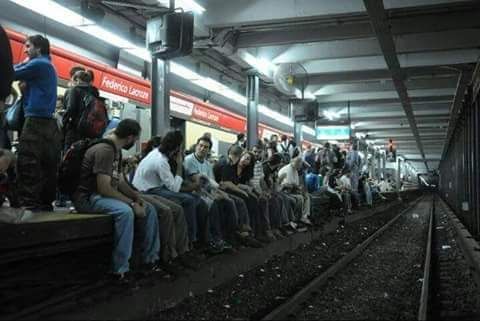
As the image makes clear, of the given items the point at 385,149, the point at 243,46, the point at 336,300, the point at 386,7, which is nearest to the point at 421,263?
the point at 336,300

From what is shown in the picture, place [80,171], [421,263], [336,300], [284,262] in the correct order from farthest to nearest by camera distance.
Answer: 1. [421,263]
2. [284,262]
3. [336,300]
4. [80,171]

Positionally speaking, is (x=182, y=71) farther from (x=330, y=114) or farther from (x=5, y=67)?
(x=330, y=114)

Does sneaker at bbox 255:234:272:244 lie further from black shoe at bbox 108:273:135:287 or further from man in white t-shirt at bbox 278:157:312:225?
black shoe at bbox 108:273:135:287

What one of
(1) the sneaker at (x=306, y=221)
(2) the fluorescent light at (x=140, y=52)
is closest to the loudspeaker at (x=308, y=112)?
(1) the sneaker at (x=306, y=221)

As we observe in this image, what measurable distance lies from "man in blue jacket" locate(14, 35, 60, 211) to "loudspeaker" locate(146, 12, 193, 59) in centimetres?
347

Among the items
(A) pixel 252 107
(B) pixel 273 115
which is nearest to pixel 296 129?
(B) pixel 273 115

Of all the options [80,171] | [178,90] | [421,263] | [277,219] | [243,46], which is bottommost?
[421,263]

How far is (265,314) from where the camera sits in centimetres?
555

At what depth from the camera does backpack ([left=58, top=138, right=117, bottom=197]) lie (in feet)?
16.4

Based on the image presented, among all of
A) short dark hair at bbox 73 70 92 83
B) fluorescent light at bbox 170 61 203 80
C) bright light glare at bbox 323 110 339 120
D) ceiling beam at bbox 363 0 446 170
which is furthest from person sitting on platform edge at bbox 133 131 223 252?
bright light glare at bbox 323 110 339 120

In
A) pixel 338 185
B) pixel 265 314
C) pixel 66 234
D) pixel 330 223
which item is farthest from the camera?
pixel 338 185

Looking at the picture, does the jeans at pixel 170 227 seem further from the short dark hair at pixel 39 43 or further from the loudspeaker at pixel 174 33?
the loudspeaker at pixel 174 33

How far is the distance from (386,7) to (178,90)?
17.1 feet

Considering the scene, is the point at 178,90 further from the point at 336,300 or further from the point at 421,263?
the point at 336,300
